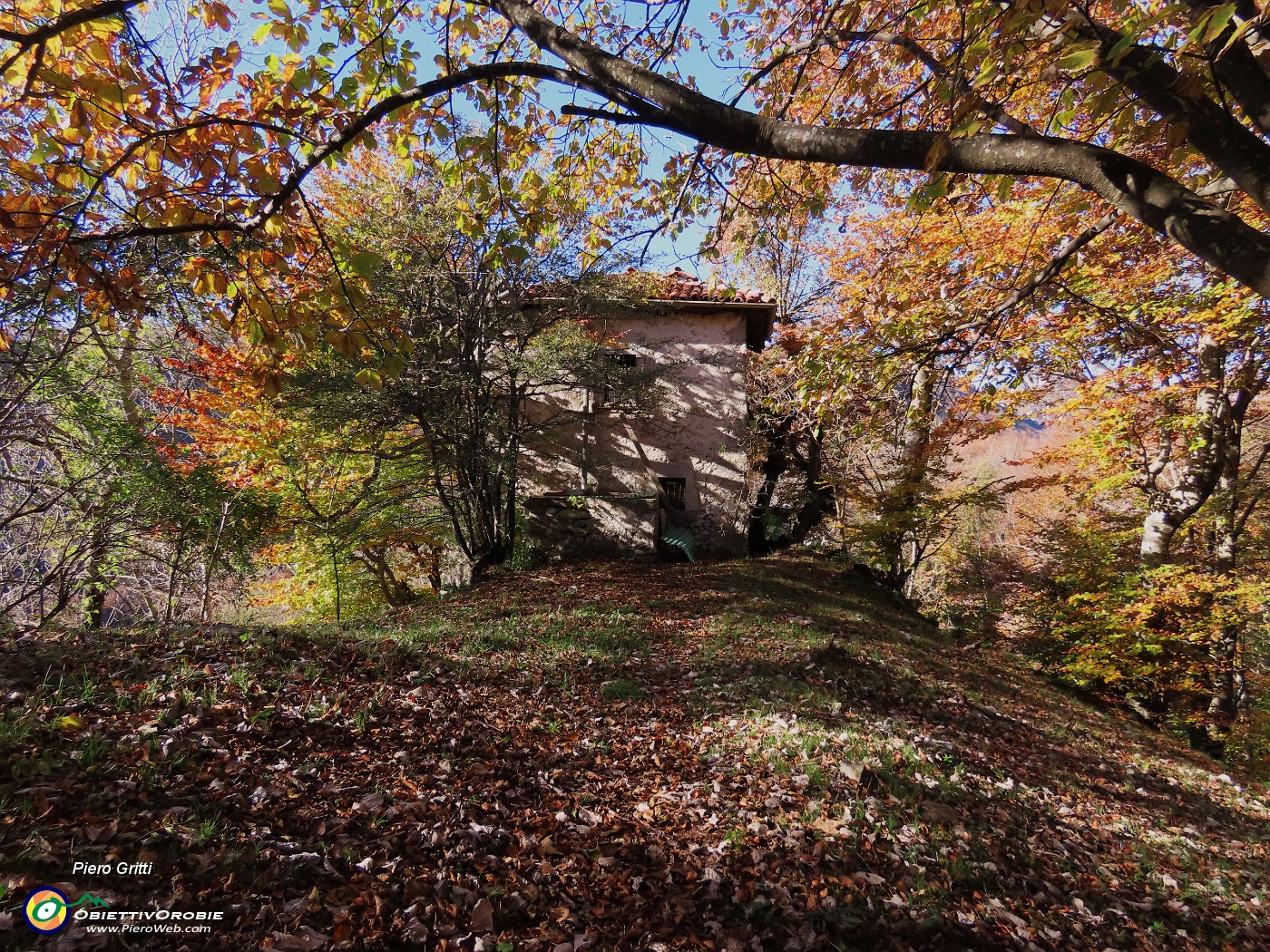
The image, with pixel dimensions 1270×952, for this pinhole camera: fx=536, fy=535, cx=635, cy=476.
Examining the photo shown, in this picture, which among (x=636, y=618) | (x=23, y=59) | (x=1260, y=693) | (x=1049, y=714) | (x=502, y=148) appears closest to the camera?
(x=23, y=59)

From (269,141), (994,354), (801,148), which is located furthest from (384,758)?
(994,354)

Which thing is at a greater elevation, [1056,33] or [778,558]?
[1056,33]

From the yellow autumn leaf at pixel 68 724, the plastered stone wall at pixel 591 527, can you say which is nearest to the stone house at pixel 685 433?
the plastered stone wall at pixel 591 527

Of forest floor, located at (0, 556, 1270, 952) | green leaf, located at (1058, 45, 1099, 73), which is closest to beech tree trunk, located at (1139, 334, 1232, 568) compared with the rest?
forest floor, located at (0, 556, 1270, 952)

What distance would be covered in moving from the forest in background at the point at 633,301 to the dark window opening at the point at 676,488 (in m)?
2.03

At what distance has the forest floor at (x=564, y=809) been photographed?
2.21 m

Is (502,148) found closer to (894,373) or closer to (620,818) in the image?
(894,373)

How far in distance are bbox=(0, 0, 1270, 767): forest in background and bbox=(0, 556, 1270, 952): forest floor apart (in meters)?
2.03

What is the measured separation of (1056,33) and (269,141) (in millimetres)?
3686

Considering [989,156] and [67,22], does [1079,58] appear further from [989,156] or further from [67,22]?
[67,22]

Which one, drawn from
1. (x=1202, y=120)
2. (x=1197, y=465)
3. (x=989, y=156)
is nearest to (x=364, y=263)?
(x=989, y=156)

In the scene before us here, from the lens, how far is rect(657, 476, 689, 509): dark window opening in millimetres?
14750

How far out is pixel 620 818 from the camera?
318 cm

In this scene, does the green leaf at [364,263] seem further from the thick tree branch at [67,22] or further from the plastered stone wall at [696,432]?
the plastered stone wall at [696,432]
